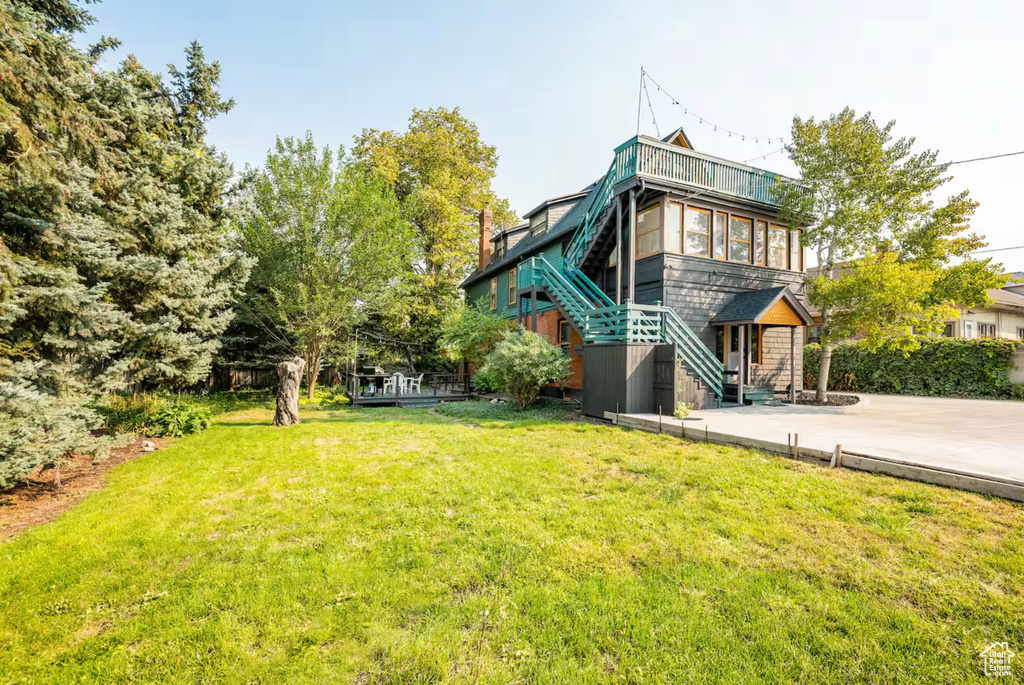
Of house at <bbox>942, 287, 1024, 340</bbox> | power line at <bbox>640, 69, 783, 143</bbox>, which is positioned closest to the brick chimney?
power line at <bbox>640, 69, 783, 143</bbox>

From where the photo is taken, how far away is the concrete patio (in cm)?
509

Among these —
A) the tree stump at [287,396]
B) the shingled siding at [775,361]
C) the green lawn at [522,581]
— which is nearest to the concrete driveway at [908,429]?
the green lawn at [522,581]

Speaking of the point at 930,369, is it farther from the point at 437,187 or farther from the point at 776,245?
the point at 437,187

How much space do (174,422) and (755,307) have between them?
14080 millimetres

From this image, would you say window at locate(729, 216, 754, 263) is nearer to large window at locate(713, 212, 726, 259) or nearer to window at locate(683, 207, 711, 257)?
large window at locate(713, 212, 726, 259)

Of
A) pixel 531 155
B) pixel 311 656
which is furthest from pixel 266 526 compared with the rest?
pixel 531 155

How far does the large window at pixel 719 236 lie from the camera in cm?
1248

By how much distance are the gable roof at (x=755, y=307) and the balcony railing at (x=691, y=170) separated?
300cm

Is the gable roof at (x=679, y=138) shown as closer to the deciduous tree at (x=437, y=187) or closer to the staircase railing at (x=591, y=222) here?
the staircase railing at (x=591, y=222)

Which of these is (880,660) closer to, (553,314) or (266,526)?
(266,526)

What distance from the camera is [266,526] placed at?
3.98 metres

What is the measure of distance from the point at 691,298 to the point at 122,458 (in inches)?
513

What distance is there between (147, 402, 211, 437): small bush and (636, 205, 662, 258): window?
1199cm

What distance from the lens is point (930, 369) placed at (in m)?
14.6
